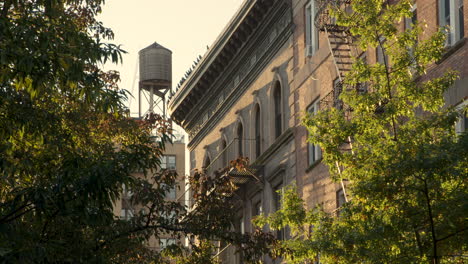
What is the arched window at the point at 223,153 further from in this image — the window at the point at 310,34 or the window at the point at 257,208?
the window at the point at 310,34

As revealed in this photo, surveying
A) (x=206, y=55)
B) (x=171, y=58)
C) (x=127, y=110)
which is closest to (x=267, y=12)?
(x=206, y=55)

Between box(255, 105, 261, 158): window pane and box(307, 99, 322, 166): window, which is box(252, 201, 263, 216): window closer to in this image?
box(255, 105, 261, 158): window pane

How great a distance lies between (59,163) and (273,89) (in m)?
22.9

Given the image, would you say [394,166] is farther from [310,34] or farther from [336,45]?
[310,34]

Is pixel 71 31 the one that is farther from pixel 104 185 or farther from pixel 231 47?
pixel 231 47

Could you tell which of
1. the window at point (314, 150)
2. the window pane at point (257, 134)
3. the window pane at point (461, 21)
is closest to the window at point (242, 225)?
the window pane at point (257, 134)

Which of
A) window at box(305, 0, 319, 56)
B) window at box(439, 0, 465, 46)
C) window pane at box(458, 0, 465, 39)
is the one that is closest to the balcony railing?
window at box(305, 0, 319, 56)

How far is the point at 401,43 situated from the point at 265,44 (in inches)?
852

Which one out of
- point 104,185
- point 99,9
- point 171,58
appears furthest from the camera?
point 171,58

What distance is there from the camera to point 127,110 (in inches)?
992

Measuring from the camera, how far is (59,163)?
19562 mm

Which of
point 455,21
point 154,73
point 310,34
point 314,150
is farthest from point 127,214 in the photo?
point 455,21

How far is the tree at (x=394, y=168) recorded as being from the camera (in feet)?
61.7

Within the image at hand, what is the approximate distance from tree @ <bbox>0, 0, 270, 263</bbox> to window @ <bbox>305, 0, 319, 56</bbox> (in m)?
14.5
